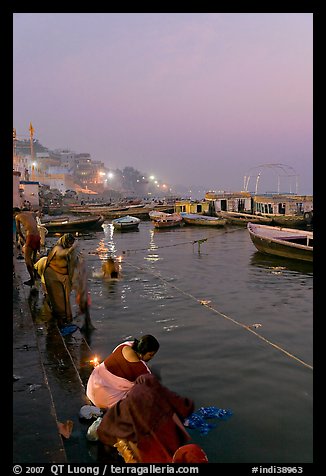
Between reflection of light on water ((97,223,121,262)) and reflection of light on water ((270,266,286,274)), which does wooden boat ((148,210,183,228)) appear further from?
reflection of light on water ((270,266,286,274))

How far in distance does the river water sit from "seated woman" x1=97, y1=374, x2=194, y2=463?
5.47 feet

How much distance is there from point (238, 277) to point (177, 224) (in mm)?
26475

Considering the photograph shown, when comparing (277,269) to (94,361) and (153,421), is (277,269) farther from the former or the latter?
(153,421)

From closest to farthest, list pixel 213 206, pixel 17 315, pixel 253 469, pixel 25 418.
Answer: pixel 253 469
pixel 25 418
pixel 17 315
pixel 213 206

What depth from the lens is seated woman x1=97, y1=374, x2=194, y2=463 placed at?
3428 mm

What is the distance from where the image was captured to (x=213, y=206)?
55000 millimetres

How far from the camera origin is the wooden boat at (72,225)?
114 ft

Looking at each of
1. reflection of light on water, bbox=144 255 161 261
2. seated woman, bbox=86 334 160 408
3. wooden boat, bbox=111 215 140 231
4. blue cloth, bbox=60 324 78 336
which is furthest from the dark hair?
wooden boat, bbox=111 215 140 231

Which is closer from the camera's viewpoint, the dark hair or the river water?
the dark hair

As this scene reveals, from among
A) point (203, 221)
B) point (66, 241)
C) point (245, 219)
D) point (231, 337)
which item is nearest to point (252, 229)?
point (203, 221)

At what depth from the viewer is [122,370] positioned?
13.8 ft

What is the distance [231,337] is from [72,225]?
28.9 meters
